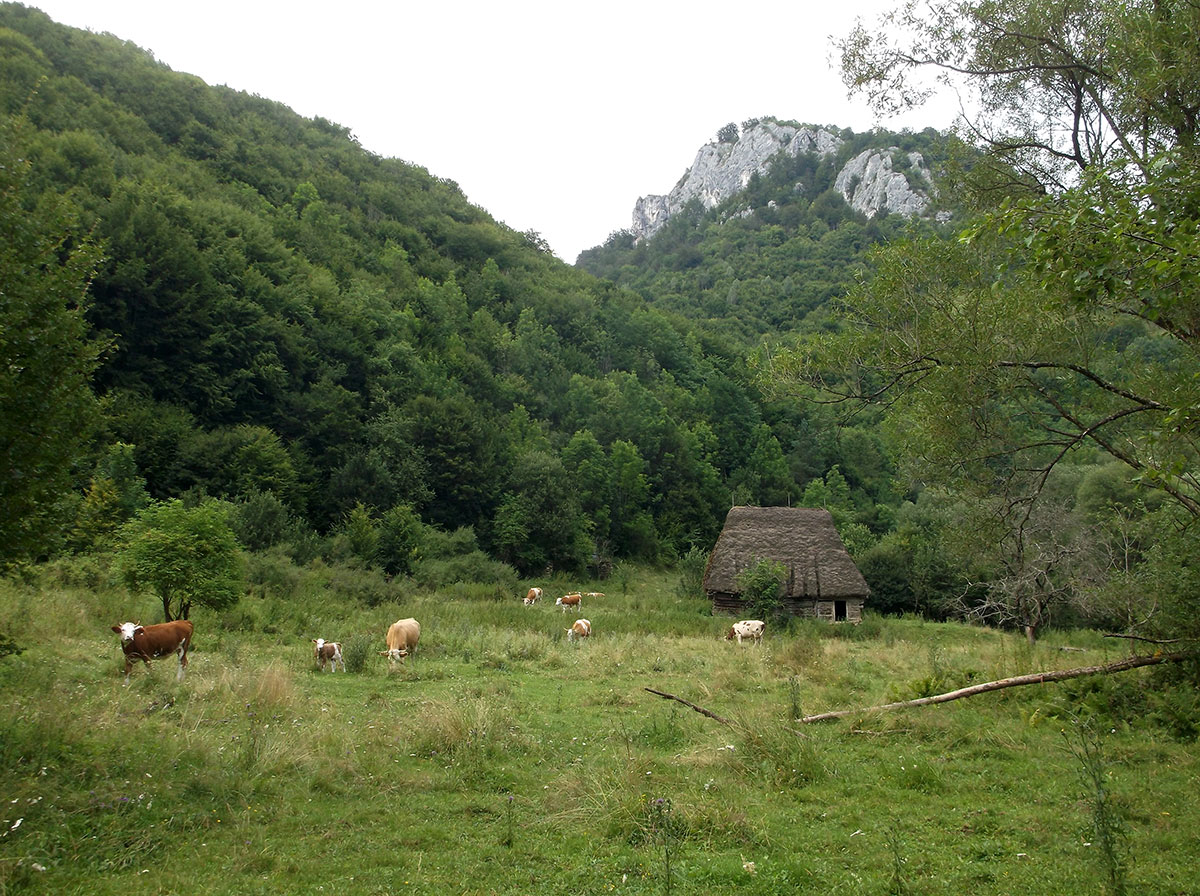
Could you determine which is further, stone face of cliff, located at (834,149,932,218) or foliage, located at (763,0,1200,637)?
stone face of cliff, located at (834,149,932,218)

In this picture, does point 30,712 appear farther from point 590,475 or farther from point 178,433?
point 590,475

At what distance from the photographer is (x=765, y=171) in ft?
467

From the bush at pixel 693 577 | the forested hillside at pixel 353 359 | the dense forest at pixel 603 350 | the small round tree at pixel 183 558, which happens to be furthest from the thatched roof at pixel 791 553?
the small round tree at pixel 183 558

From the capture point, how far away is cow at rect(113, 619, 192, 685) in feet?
33.4

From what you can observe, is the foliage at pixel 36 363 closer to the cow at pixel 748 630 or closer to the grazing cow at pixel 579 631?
the grazing cow at pixel 579 631

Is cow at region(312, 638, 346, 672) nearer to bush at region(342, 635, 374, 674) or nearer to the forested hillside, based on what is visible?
bush at region(342, 635, 374, 674)

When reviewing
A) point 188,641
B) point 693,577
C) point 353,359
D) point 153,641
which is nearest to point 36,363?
point 153,641

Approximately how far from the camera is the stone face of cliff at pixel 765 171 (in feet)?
348

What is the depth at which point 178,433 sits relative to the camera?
32594mm

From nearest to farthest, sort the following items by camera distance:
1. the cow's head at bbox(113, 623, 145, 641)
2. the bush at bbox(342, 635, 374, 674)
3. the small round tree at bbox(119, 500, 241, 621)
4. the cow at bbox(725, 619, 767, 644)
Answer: the cow's head at bbox(113, 623, 145, 641)
the small round tree at bbox(119, 500, 241, 621)
the bush at bbox(342, 635, 374, 674)
the cow at bbox(725, 619, 767, 644)

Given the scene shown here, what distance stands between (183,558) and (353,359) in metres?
34.5

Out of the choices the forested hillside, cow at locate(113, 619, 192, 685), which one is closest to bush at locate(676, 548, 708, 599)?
the forested hillside

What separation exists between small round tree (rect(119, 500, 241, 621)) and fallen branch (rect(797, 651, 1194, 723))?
11.1m

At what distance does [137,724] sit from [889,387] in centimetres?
988
